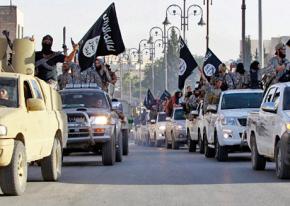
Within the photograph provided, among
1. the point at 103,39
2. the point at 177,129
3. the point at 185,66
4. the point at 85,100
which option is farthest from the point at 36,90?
the point at 185,66

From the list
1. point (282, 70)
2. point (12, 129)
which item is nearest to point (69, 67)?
point (282, 70)

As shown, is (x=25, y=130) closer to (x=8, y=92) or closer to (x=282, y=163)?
(x=8, y=92)

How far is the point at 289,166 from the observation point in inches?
621

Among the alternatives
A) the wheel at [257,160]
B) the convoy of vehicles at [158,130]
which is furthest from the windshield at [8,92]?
the convoy of vehicles at [158,130]

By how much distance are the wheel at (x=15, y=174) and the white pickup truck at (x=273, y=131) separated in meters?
4.83

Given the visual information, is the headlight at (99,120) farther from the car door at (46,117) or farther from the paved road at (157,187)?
the car door at (46,117)

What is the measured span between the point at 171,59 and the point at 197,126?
132 m

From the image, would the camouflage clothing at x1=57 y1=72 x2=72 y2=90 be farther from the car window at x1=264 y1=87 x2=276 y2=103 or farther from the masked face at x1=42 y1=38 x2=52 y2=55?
the car window at x1=264 y1=87 x2=276 y2=103

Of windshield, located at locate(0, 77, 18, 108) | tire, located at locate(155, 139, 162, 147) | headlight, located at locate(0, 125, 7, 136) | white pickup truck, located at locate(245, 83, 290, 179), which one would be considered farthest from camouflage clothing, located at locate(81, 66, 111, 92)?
tire, located at locate(155, 139, 162, 147)

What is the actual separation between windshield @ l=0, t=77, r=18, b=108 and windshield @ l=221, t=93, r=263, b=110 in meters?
10.6

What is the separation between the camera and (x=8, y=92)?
1426 cm

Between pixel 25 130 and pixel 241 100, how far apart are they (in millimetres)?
11600

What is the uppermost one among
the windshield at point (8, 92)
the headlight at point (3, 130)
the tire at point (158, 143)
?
the windshield at point (8, 92)

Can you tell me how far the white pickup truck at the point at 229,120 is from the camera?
23016 millimetres
